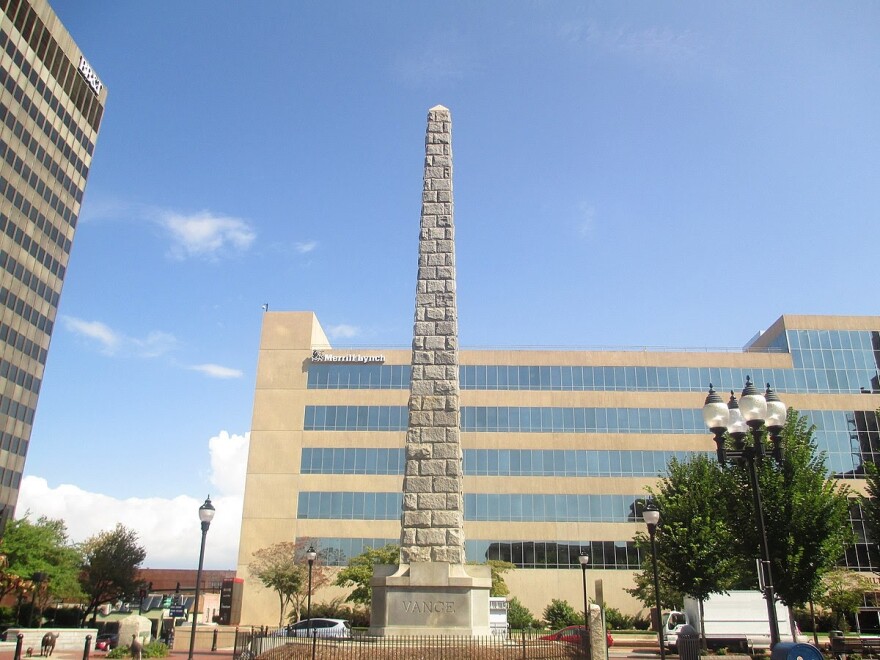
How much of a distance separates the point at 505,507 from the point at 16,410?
157 feet

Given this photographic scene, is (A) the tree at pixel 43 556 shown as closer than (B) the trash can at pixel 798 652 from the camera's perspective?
No

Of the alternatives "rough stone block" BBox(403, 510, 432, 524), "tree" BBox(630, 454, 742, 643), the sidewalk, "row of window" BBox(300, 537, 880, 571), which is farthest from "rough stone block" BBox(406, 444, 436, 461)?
"row of window" BBox(300, 537, 880, 571)

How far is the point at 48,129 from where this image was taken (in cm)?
7262

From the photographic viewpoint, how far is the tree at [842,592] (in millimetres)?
42000

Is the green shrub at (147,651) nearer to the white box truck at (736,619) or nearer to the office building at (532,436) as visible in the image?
the white box truck at (736,619)

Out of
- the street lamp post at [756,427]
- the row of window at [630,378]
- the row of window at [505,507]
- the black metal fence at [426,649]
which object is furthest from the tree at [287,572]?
the street lamp post at [756,427]

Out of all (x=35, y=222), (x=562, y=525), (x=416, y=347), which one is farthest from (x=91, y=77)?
(x=416, y=347)

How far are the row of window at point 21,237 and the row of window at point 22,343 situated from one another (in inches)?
312

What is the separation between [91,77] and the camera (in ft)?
268

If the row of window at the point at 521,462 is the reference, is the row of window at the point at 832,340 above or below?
above

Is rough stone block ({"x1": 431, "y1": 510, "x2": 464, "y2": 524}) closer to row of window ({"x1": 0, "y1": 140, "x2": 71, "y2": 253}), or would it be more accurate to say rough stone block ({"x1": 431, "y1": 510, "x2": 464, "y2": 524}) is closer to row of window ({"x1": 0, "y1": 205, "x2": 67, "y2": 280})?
row of window ({"x1": 0, "y1": 205, "x2": 67, "y2": 280})

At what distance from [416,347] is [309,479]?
39578 millimetres

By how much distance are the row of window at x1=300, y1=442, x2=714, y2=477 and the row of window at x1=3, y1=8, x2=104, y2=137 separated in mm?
48138

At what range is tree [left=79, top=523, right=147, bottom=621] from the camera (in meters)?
58.6
